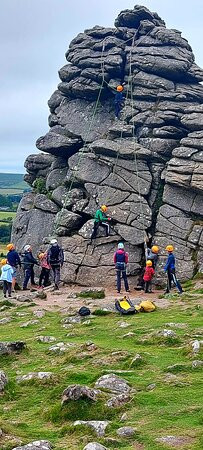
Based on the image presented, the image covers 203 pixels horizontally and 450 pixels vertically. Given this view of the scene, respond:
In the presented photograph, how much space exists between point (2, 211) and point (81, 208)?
433ft

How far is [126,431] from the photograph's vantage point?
41.5ft

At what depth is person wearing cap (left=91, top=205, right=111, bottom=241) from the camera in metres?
43.2

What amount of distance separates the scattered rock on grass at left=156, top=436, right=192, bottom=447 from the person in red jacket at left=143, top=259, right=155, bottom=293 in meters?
25.5

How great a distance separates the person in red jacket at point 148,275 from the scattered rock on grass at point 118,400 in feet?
75.1

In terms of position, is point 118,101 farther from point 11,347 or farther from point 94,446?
point 94,446

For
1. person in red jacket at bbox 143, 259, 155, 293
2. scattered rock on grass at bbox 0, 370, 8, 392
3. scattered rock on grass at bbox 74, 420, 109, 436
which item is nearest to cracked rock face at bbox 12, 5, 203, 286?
person in red jacket at bbox 143, 259, 155, 293

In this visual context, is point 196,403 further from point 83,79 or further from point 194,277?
point 83,79

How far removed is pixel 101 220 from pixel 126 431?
31.3m

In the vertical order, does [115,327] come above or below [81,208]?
below

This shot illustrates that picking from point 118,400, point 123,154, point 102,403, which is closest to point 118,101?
point 123,154

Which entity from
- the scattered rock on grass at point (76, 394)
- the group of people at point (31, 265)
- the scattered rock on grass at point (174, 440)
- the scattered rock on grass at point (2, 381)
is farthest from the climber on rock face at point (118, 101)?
the scattered rock on grass at point (174, 440)

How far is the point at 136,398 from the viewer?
14.9 meters

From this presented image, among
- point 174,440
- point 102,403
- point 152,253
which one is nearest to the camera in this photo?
point 174,440

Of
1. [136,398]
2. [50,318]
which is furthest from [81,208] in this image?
[136,398]
